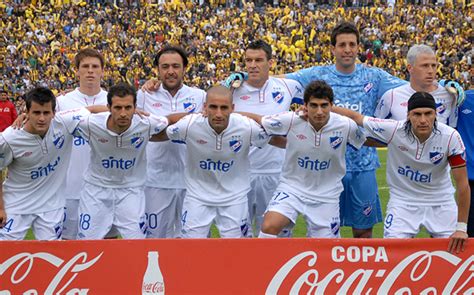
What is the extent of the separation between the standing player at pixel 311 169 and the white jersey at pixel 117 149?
42.7 inches

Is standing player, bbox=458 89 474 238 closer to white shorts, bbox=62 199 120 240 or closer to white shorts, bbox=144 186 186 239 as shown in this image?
white shorts, bbox=144 186 186 239

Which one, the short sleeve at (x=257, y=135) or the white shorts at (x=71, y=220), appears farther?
the white shorts at (x=71, y=220)

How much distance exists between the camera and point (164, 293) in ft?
22.6

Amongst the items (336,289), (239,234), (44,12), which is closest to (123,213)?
(239,234)

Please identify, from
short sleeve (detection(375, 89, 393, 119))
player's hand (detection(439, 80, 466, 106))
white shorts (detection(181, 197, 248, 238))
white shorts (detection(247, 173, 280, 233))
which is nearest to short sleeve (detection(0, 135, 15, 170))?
white shorts (detection(181, 197, 248, 238))

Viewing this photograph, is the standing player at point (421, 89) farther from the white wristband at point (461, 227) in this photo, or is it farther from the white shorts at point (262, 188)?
the white wristband at point (461, 227)

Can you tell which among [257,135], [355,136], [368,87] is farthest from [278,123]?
[368,87]

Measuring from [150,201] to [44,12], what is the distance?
103 feet

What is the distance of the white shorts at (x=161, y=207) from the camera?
859 cm

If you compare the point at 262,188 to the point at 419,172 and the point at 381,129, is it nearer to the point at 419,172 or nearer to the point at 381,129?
the point at 381,129

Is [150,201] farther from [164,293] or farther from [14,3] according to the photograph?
[14,3]

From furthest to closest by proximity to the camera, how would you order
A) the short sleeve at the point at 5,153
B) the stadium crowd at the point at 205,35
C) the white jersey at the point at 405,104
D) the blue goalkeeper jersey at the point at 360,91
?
the stadium crowd at the point at 205,35 < the blue goalkeeper jersey at the point at 360,91 < the white jersey at the point at 405,104 < the short sleeve at the point at 5,153

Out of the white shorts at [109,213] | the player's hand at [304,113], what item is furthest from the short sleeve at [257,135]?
the white shorts at [109,213]

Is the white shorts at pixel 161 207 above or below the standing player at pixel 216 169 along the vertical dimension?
below
